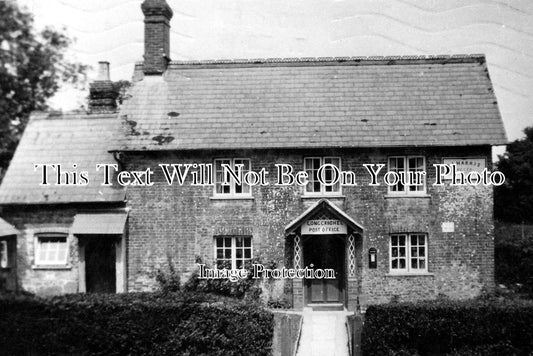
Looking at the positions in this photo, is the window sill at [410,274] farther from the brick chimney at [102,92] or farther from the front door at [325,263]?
the brick chimney at [102,92]

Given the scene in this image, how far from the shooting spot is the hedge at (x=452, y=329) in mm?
12844

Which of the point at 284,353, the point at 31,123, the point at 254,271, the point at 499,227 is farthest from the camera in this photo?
the point at 499,227

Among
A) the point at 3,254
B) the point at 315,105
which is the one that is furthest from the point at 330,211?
the point at 3,254

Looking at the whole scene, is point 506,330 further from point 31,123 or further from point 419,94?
point 31,123

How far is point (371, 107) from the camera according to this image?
20609 millimetres

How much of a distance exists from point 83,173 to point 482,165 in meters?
15.0

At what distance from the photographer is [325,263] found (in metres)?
19.6

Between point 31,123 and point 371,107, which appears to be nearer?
point 371,107

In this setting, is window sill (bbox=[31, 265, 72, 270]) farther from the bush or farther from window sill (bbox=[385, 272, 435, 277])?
window sill (bbox=[385, 272, 435, 277])

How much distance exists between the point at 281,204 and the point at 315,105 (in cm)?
423

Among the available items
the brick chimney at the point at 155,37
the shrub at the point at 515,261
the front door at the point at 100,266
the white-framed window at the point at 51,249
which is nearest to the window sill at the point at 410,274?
the shrub at the point at 515,261

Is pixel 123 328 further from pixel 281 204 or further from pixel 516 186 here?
pixel 516 186

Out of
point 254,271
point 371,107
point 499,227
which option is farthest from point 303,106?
point 499,227

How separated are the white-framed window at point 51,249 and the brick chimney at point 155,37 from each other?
7.57 meters
